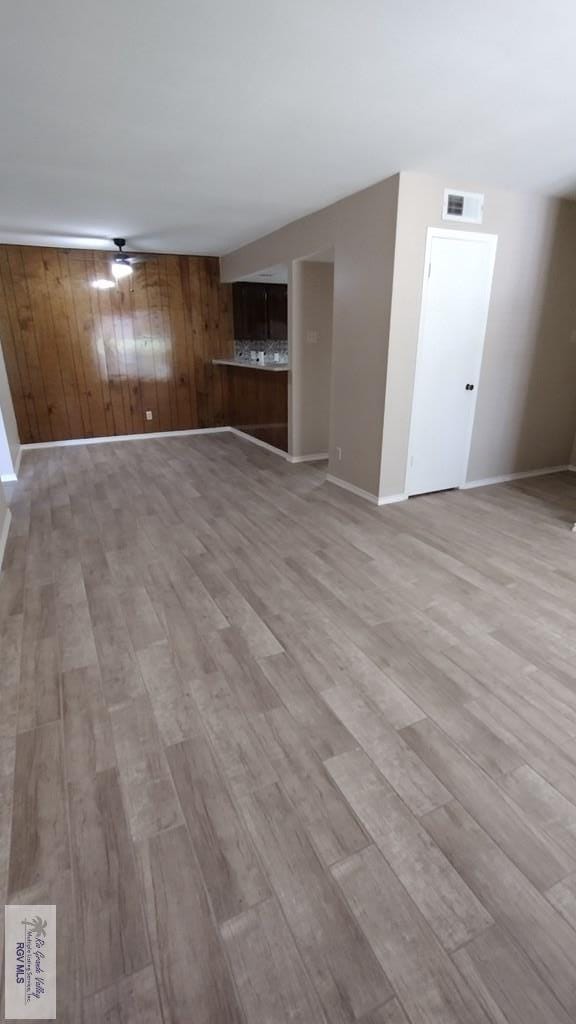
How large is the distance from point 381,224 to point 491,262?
1071 millimetres

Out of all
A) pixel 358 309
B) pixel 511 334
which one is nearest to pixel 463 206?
pixel 358 309

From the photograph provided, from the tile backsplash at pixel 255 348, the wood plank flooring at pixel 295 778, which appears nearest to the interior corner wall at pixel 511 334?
the wood plank flooring at pixel 295 778

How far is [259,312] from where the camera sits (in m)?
7.20

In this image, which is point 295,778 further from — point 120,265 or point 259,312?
point 259,312

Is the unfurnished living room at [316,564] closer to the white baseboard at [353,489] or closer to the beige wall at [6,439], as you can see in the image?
the white baseboard at [353,489]

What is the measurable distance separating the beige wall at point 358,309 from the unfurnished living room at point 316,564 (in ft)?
0.11

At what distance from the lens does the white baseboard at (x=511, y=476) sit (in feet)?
15.3

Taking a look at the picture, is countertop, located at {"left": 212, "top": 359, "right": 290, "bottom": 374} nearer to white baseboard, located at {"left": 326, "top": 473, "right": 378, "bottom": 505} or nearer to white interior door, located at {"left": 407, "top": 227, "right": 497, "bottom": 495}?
white baseboard, located at {"left": 326, "top": 473, "right": 378, "bottom": 505}

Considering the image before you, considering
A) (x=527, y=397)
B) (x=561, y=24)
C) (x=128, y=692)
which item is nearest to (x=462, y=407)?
(x=527, y=397)

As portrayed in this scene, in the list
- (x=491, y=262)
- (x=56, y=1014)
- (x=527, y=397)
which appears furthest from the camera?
(x=527, y=397)

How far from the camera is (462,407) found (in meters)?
4.30

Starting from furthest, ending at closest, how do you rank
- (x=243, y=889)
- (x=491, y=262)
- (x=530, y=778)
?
1. (x=491, y=262)
2. (x=530, y=778)
3. (x=243, y=889)

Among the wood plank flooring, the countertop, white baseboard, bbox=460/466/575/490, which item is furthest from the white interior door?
the countertop

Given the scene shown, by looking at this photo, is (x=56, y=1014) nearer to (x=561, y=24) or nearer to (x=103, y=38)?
(x=103, y=38)
